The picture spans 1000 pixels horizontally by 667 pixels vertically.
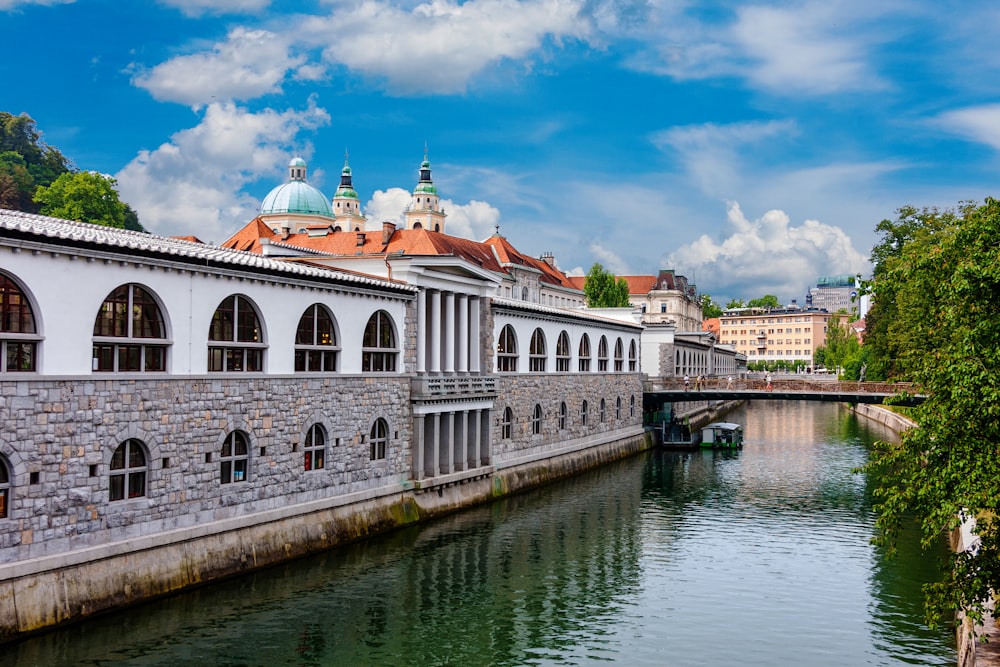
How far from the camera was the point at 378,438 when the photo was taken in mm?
36688

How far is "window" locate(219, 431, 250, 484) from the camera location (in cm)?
2856

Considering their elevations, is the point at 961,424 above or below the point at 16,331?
below

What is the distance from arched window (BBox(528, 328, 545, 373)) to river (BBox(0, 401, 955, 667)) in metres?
9.75

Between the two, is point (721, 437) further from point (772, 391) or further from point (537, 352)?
point (537, 352)

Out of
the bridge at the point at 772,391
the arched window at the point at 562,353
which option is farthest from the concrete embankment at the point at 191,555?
the bridge at the point at 772,391

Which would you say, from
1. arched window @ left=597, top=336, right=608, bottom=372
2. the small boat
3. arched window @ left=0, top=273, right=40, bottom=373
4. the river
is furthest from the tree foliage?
the small boat

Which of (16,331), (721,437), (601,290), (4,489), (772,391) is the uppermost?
(601,290)

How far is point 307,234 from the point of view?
9556cm

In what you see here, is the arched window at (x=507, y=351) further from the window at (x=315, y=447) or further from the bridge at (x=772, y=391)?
the bridge at (x=772, y=391)

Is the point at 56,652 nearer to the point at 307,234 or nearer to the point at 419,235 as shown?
the point at 419,235

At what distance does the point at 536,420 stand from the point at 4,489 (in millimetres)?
32434

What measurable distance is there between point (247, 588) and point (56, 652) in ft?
21.5

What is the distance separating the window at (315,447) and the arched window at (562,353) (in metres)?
24.4

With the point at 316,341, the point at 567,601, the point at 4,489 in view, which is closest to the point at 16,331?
the point at 4,489
